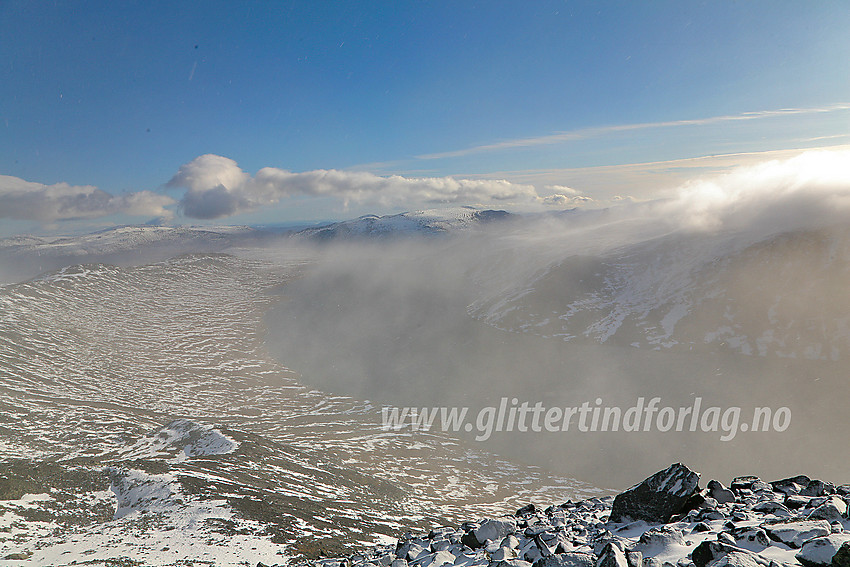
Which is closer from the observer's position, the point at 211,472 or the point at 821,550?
the point at 821,550

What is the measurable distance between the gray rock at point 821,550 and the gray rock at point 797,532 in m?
1.16

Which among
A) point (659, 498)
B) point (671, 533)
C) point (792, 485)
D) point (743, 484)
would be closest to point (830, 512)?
point (671, 533)

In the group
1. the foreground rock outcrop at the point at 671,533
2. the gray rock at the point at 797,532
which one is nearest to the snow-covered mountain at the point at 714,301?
the foreground rock outcrop at the point at 671,533

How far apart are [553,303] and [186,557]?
6613 inches

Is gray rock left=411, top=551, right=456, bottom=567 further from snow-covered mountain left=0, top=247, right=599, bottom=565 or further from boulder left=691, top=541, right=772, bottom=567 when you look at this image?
snow-covered mountain left=0, top=247, right=599, bottom=565

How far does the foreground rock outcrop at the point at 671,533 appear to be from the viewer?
10.1 m

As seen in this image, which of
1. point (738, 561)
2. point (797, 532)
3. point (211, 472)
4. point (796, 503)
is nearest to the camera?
point (738, 561)

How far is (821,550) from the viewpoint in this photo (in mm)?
9383

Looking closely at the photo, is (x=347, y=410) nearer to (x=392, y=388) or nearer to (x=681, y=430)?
(x=392, y=388)

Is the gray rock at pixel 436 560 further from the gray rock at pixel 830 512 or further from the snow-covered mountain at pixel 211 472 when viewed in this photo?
the snow-covered mountain at pixel 211 472

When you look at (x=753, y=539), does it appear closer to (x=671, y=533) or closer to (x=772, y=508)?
(x=671, y=533)

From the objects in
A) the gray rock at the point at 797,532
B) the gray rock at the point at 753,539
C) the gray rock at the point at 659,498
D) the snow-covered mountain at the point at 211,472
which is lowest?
the snow-covered mountain at the point at 211,472

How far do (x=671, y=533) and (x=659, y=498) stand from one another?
555cm

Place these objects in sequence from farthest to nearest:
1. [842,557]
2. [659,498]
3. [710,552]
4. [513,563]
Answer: [659,498] < [513,563] < [710,552] < [842,557]
